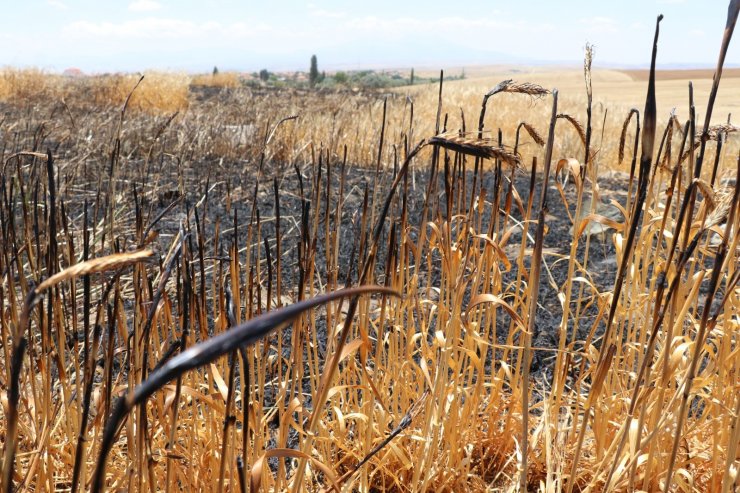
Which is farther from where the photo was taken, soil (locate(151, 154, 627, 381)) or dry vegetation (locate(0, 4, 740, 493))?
soil (locate(151, 154, 627, 381))

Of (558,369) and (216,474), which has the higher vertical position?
(558,369)

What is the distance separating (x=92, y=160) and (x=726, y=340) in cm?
450

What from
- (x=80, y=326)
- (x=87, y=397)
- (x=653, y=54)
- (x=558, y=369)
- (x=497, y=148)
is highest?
(x=653, y=54)

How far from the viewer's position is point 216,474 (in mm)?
1158

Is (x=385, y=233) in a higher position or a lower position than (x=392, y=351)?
lower

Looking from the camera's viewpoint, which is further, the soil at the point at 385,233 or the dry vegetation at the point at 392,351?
the soil at the point at 385,233

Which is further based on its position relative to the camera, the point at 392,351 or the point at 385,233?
the point at 385,233

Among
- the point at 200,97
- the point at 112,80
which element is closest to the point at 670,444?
the point at 112,80

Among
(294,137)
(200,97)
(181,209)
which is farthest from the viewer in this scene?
(200,97)

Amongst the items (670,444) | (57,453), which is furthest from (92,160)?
(670,444)

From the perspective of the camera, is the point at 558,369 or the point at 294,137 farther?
the point at 294,137

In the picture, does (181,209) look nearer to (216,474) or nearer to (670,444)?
(216,474)

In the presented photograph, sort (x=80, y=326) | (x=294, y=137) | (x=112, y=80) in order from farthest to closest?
(x=112, y=80) → (x=294, y=137) → (x=80, y=326)

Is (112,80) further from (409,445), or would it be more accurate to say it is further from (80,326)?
(409,445)
